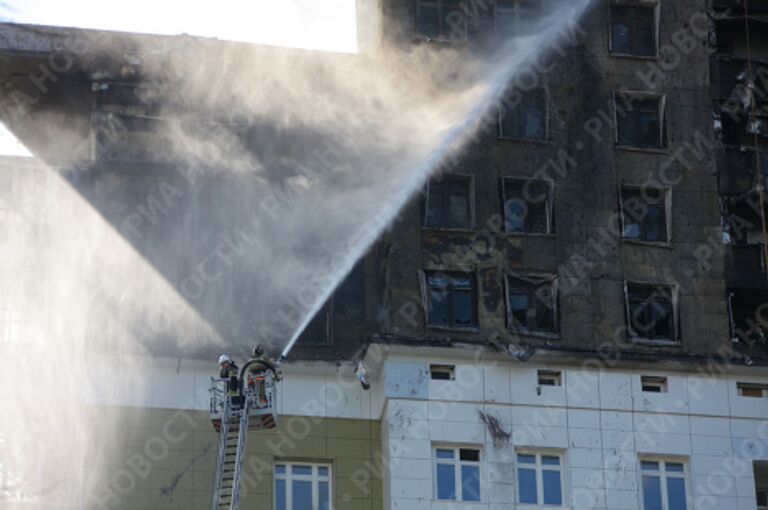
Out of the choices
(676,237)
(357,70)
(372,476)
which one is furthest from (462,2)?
(372,476)

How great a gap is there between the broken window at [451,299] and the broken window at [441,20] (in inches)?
233

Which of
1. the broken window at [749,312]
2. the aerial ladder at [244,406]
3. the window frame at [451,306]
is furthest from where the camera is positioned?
the broken window at [749,312]

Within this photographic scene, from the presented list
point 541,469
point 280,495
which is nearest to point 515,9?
point 541,469

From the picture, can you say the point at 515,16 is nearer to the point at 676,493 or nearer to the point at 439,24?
the point at 439,24

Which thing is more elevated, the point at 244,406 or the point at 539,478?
the point at 539,478

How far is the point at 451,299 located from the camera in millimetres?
45312

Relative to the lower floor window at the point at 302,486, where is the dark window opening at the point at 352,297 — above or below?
above

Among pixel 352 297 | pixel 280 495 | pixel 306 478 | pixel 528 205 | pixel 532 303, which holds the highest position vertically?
pixel 528 205

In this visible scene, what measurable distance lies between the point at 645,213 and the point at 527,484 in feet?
25.0

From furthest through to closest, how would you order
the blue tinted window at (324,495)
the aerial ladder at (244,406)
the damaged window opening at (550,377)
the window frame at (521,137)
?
the window frame at (521,137) < the damaged window opening at (550,377) < the blue tinted window at (324,495) < the aerial ladder at (244,406)

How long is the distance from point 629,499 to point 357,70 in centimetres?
1215

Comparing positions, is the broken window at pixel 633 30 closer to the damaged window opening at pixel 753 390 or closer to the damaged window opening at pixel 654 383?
the damaged window opening at pixel 654 383

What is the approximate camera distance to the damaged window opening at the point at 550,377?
146 feet

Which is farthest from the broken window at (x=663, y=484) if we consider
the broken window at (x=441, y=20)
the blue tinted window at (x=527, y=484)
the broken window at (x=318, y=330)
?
the broken window at (x=441, y=20)
